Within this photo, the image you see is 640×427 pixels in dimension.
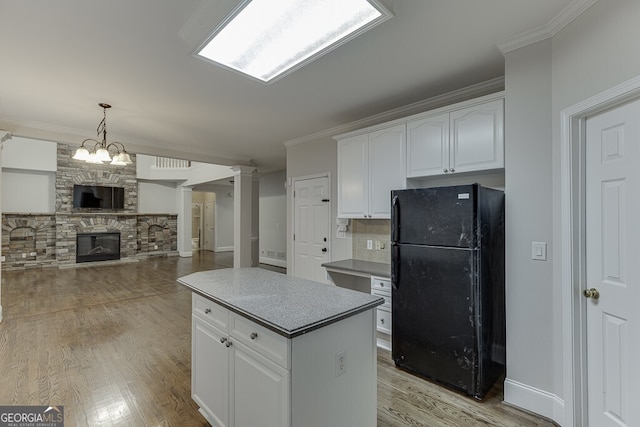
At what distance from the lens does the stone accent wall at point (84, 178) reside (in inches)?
318

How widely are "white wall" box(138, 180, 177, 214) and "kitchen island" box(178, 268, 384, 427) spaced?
9476mm

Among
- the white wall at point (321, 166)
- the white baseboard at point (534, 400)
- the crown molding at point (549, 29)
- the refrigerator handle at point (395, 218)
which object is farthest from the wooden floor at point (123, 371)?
the crown molding at point (549, 29)

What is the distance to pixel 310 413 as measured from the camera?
139 centimetres

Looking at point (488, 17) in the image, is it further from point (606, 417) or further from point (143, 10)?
point (606, 417)

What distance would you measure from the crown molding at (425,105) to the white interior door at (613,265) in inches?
44.7

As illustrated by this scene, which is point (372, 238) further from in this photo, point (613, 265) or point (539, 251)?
point (613, 265)

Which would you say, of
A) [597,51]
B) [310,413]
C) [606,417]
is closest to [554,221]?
[597,51]

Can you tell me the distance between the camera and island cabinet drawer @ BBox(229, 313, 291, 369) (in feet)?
4.34

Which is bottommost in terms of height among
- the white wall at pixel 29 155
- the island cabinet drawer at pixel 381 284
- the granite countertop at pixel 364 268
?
the island cabinet drawer at pixel 381 284

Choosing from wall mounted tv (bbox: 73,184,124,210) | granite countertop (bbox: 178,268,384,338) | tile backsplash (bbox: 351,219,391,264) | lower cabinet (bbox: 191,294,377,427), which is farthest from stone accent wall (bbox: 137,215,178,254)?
lower cabinet (bbox: 191,294,377,427)

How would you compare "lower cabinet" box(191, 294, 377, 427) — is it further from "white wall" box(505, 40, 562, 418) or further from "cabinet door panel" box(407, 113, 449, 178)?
"cabinet door panel" box(407, 113, 449, 178)

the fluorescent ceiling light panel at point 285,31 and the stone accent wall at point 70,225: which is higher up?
the fluorescent ceiling light panel at point 285,31

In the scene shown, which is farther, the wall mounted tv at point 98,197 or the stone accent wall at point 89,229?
the wall mounted tv at point 98,197

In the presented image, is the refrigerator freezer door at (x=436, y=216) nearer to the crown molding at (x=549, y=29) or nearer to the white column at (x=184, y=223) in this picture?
the crown molding at (x=549, y=29)
